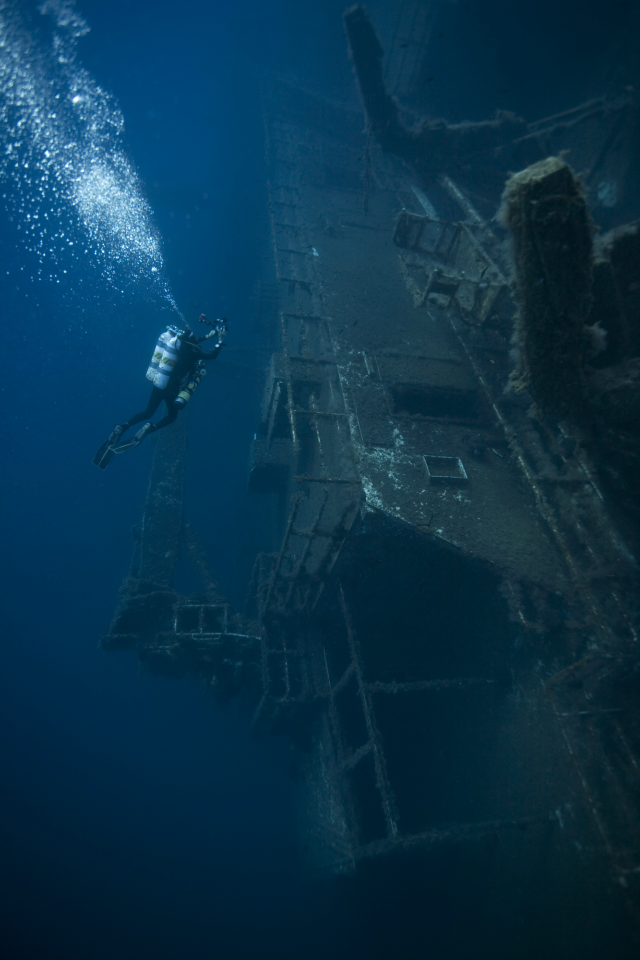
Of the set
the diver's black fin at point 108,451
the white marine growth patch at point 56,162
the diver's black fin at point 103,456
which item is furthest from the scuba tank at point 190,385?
the white marine growth patch at point 56,162

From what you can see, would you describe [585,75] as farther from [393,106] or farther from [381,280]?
[381,280]

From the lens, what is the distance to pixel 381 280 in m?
8.29

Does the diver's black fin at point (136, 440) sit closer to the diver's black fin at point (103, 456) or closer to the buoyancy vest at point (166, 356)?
the diver's black fin at point (103, 456)

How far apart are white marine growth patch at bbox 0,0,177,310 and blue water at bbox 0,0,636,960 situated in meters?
0.75

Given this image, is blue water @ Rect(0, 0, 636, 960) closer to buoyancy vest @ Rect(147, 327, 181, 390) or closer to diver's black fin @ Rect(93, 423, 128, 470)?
diver's black fin @ Rect(93, 423, 128, 470)

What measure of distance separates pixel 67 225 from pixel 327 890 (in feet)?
133

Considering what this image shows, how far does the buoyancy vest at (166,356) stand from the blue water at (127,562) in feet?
18.1

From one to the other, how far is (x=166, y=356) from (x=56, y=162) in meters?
39.7

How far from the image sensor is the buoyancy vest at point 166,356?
682 cm

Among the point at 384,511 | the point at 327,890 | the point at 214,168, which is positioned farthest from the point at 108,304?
the point at 327,890

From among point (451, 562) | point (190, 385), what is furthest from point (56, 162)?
point (451, 562)

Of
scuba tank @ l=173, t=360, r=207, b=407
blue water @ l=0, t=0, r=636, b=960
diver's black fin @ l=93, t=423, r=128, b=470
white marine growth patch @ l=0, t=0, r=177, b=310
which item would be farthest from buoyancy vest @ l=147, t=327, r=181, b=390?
white marine growth patch @ l=0, t=0, r=177, b=310

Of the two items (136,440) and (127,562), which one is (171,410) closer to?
(136,440)

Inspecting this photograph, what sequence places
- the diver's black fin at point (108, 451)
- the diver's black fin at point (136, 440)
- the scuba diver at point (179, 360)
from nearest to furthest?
1. the scuba diver at point (179, 360)
2. the diver's black fin at point (136, 440)
3. the diver's black fin at point (108, 451)
